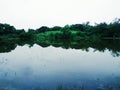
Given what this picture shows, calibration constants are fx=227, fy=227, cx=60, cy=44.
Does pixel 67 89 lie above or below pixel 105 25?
below

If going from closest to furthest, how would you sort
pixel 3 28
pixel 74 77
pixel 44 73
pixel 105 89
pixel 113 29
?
pixel 105 89 → pixel 74 77 → pixel 44 73 → pixel 113 29 → pixel 3 28

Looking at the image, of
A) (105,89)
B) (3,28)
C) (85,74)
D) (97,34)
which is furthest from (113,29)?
(105,89)

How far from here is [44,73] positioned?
10938 mm

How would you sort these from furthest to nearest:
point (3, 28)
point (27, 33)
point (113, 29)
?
point (3, 28) < point (27, 33) < point (113, 29)

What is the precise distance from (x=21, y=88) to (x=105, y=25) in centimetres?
4276

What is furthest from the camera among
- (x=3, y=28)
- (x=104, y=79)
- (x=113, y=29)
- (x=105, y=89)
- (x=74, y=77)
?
(x=3, y=28)

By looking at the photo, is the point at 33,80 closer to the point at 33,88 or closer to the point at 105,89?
the point at 33,88

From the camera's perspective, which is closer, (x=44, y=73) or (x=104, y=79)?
(x=104, y=79)

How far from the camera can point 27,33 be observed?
159 feet

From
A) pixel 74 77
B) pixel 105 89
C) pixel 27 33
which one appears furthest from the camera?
pixel 27 33

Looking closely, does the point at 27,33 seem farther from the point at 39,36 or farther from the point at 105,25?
the point at 105,25

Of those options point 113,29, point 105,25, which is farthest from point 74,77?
point 105,25

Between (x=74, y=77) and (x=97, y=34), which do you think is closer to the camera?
(x=74, y=77)

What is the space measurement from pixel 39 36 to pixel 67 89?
42.9 metres
